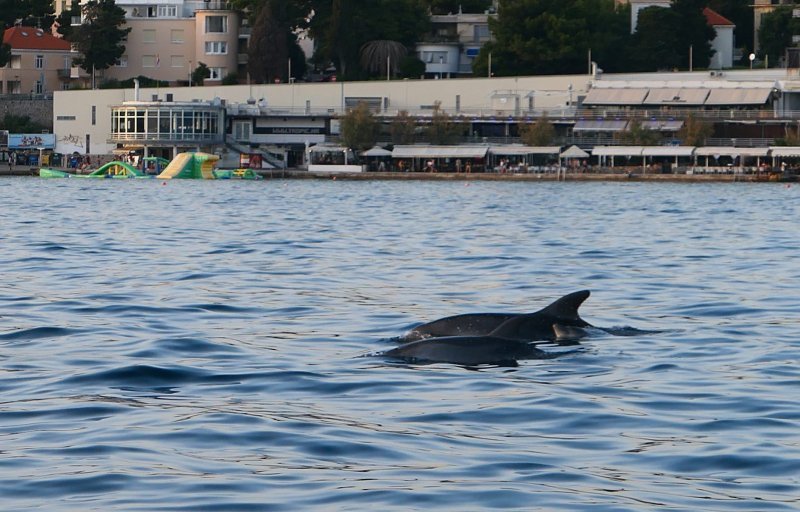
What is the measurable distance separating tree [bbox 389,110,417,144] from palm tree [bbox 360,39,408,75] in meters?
10.1

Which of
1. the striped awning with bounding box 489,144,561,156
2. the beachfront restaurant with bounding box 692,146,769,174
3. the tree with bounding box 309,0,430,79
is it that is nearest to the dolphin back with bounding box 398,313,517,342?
the beachfront restaurant with bounding box 692,146,769,174

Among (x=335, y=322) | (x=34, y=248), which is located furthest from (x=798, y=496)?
(x=34, y=248)

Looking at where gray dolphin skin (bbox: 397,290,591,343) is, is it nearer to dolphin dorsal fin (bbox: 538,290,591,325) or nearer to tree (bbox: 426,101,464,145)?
dolphin dorsal fin (bbox: 538,290,591,325)

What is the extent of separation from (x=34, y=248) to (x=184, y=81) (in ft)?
319

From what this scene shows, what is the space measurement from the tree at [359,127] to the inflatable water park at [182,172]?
26.5 feet

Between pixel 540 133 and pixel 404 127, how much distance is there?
10.3 metres

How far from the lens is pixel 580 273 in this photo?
84.8 ft

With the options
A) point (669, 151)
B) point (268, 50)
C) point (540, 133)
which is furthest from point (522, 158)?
point (268, 50)

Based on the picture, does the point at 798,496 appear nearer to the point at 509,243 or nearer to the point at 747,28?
the point at 509,243

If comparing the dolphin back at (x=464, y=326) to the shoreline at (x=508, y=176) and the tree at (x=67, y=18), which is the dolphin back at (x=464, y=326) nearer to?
the shoreline at (x=508, y=176)

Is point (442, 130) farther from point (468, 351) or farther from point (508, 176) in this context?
point (468, 351)

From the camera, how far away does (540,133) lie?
107m

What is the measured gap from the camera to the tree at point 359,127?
110 m

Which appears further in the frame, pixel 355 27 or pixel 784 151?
pixel 355 27
